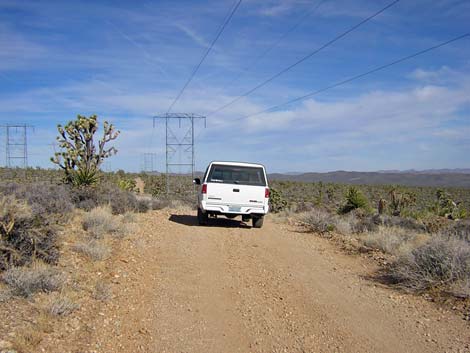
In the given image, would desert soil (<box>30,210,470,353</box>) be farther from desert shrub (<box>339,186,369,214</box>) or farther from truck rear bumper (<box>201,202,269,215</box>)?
desert shrub (<box>339,186,369,214</box>)

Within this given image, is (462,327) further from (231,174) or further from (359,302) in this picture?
(231,174)

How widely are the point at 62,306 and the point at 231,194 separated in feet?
30.9

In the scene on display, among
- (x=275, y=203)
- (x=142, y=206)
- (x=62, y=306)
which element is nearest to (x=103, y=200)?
(x=142, y=206)

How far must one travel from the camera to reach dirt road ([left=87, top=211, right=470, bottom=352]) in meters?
6.02

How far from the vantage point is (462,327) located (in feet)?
21.7

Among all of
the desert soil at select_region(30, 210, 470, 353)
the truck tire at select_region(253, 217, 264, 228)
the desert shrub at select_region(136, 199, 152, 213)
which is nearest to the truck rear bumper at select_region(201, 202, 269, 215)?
the truck tire at select_region(253, 217, 264, 228)

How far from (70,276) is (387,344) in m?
5.47

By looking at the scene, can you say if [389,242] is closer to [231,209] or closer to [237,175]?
[231,209]

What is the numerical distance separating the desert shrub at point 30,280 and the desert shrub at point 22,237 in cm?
44

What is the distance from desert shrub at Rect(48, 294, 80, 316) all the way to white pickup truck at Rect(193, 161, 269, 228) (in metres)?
8.81

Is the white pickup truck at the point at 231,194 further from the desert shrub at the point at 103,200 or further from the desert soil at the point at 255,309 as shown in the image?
the desert soil at the point at 255,309

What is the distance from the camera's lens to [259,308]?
7.34 m

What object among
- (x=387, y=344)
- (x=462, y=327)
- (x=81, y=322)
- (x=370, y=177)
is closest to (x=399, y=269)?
(x=462, y=327)

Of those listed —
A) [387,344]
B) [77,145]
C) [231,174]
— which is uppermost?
[77,145]
